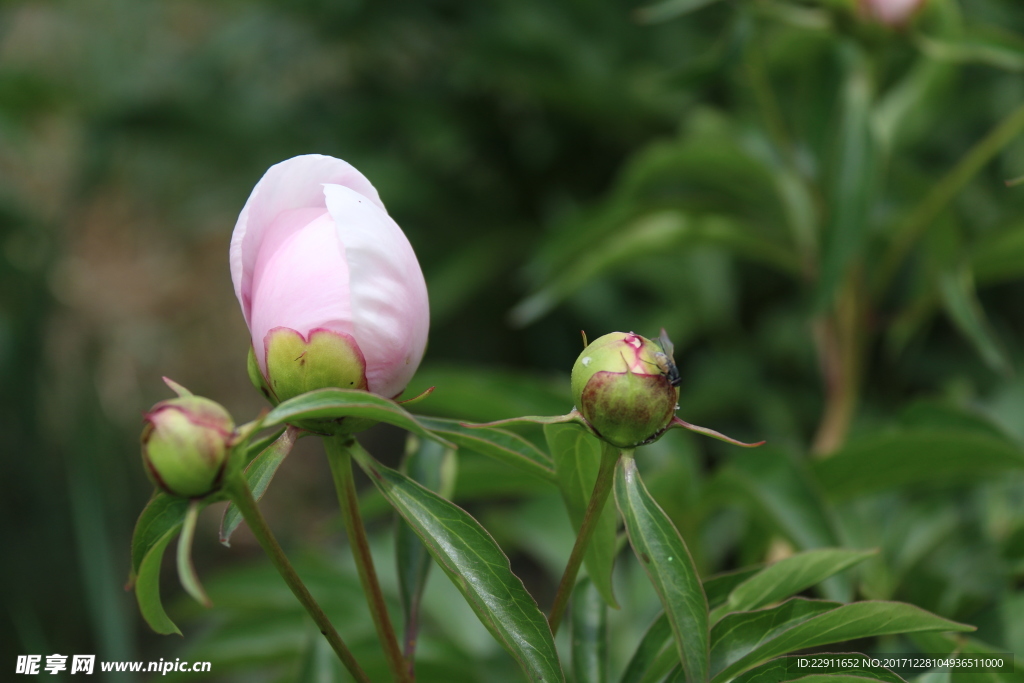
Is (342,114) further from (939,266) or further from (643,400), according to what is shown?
(643,400)

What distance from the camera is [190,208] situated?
2160mm

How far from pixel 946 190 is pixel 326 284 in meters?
0.58

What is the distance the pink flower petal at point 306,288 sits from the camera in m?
0.36

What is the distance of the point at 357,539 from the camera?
0.38 meters

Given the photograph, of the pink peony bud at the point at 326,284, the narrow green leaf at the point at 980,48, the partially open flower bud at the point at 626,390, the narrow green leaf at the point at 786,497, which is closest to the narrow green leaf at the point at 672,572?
the partially open flower bud at the point at 626,390

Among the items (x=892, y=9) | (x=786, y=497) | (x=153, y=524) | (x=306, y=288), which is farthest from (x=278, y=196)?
(x=892, y=9)

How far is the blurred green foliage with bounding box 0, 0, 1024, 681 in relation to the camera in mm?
680

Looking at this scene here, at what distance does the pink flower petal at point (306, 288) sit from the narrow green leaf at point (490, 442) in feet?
0.20

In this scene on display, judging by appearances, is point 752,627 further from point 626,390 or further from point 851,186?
point 851,186

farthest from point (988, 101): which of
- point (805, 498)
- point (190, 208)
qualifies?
point (190, 208)

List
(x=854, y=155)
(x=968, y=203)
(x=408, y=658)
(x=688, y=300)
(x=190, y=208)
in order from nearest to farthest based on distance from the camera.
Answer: (x=408, y=658) → (x=854, y=155) → (x=968, y=203) → (x=688, y=300) → (x=190, y=208)

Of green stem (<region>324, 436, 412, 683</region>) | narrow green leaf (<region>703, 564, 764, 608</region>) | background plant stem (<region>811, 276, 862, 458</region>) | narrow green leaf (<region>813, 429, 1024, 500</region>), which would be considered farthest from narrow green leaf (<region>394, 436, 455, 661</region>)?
background plant stem (<region>811, 276, 862, 458</region>)

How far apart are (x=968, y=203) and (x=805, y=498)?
2.08 ft

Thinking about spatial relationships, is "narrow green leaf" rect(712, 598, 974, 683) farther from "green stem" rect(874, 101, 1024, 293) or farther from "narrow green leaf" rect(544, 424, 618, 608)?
"green stem" rect(874, 101, 1024, 293)
